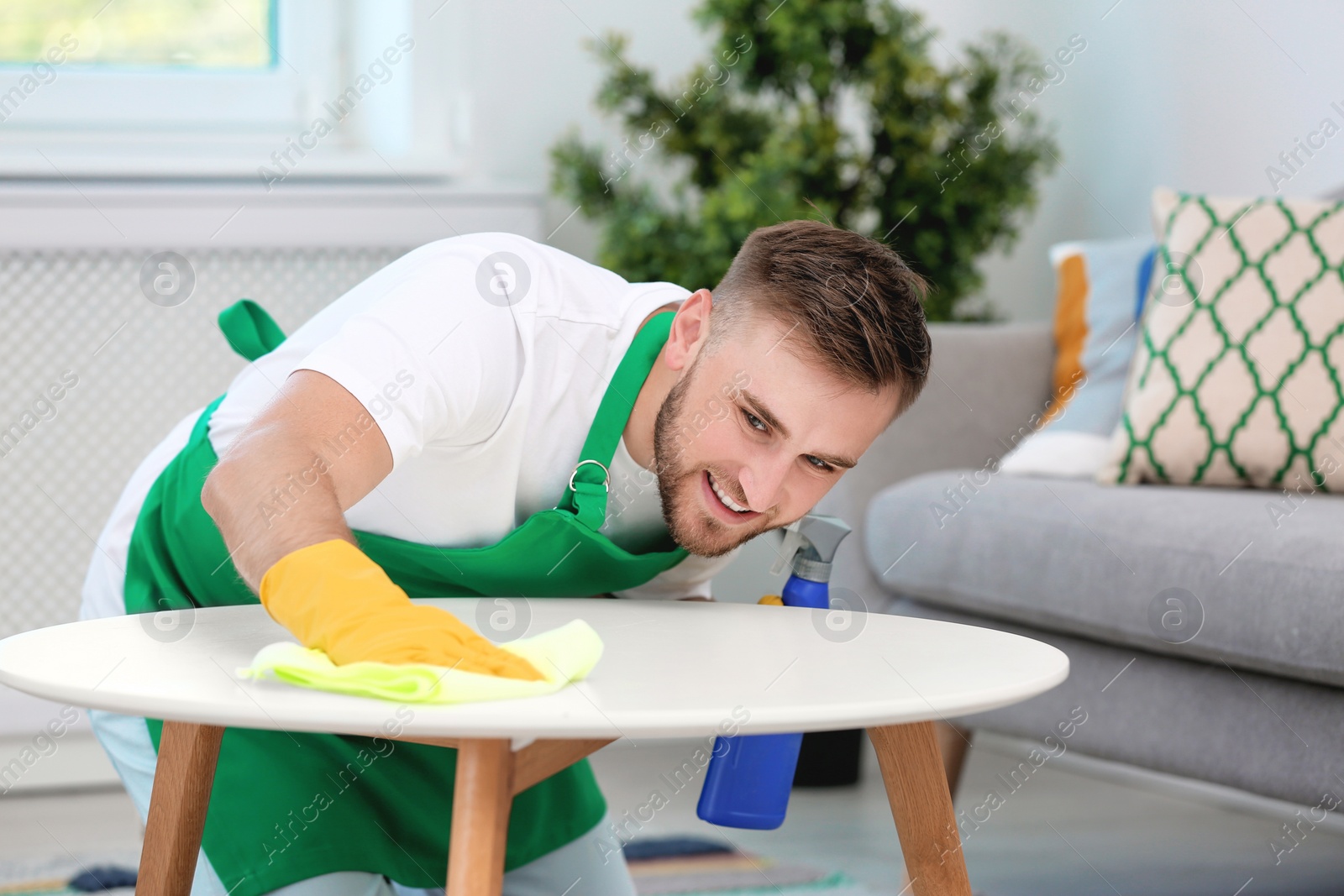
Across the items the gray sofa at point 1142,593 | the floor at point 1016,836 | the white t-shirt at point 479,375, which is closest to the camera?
the white t-shirt at point 479,375

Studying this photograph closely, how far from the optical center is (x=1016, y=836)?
183 cm

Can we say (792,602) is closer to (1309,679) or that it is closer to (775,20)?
(1309,679)

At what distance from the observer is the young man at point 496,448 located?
85 cm

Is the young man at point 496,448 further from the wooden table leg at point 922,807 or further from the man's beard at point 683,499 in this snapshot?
the wooden table leg at point 922,807

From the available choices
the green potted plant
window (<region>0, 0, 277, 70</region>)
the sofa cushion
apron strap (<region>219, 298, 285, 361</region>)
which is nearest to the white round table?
apron strap (<region>219, 298, 285, 361</region>)

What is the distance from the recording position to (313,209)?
7.00 ft

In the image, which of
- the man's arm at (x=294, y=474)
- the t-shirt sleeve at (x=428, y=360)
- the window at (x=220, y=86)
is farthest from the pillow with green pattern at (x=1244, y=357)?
the window at (x=220, y=86)

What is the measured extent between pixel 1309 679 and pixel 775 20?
1.22 m

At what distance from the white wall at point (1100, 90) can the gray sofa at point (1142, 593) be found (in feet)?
2.37

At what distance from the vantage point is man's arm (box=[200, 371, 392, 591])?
740 mm

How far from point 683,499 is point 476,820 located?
38cm

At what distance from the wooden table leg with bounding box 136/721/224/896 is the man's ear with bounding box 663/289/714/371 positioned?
1.36ft

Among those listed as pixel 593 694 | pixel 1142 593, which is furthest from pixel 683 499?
pixel 1142 593

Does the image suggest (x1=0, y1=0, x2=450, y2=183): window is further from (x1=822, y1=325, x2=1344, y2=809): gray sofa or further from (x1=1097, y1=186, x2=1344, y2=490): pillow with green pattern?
(x1=1097, y1=186, x2=1344, y2=490): pillow with green pattern
